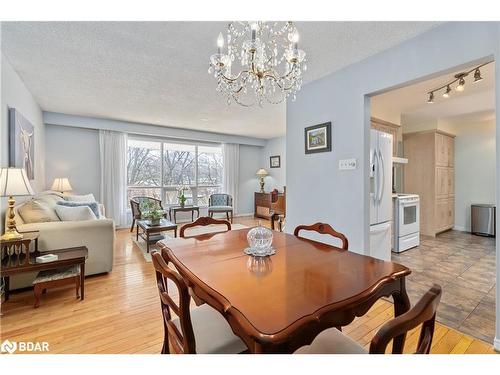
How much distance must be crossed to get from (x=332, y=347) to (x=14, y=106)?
388 cm

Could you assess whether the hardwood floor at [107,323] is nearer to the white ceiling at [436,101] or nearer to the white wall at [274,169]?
the white ceiling at [436,101]

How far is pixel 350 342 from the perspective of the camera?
1036 mm

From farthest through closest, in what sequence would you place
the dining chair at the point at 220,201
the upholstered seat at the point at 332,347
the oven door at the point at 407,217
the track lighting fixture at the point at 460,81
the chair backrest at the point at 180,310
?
the dining chair at the point at 220,201 → the oven door at the point at 407,217 → the track lighting fixture at the point at 460,81 → the upholstered seat at the point at 332,347 → the chair backrest at the point at 180,310

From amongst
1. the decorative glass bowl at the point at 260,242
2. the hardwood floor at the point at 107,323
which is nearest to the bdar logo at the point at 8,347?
the hardwood floor at the point at 107,323

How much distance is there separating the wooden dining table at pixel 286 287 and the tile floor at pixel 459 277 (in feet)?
4.50

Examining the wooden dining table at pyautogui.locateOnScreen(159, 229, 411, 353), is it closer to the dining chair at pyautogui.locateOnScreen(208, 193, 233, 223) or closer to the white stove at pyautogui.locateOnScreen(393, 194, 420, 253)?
the white stove at pyautogui.locateOnScreen(393, 194, 420, 253)

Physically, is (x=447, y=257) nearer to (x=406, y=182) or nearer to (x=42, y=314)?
(x=406, y=182)

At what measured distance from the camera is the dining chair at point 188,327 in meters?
0.88

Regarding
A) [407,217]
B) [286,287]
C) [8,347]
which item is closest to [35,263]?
[8,347]

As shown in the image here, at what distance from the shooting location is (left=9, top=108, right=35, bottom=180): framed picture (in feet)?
8.54

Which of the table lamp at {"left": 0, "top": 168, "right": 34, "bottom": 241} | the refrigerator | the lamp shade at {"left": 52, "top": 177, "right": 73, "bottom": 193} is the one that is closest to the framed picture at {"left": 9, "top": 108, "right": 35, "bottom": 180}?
the table lamp at {"left": 0, "top": 168, "right": 34, "bottom": 241}

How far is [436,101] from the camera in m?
3.52

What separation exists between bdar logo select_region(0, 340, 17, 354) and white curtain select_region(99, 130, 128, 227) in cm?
384

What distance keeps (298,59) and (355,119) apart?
3.83 feet
